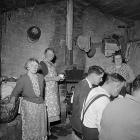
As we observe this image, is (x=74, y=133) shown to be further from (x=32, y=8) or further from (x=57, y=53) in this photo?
(x=32, y=8)

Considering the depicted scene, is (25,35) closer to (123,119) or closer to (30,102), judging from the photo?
(30,102)

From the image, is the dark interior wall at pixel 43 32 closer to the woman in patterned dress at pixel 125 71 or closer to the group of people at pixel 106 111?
the woman in patterned dress at pixel 125 71

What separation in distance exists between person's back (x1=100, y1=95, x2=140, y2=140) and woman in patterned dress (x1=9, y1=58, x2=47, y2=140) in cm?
232

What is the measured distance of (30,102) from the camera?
4.39 metres

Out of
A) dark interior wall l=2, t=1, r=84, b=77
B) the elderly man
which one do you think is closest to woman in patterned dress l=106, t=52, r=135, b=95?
dark interior wall l=2, t=1, r=84, b=77

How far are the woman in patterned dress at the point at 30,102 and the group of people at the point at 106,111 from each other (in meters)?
1.08

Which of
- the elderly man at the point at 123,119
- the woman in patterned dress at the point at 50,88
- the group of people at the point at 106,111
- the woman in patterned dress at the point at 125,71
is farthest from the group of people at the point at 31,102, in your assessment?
the elderly man at the point at 123,119

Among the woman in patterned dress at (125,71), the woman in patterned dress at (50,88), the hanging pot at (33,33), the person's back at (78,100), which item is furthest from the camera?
the hanging pot at (33,33)

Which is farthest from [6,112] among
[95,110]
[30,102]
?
[95,110]

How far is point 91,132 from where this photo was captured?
9.25 feet

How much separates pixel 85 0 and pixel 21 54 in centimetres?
289

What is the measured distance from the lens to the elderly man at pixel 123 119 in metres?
2.12

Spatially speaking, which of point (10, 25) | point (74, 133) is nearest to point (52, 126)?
point (74, 133)

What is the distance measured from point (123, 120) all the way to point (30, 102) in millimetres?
2607
